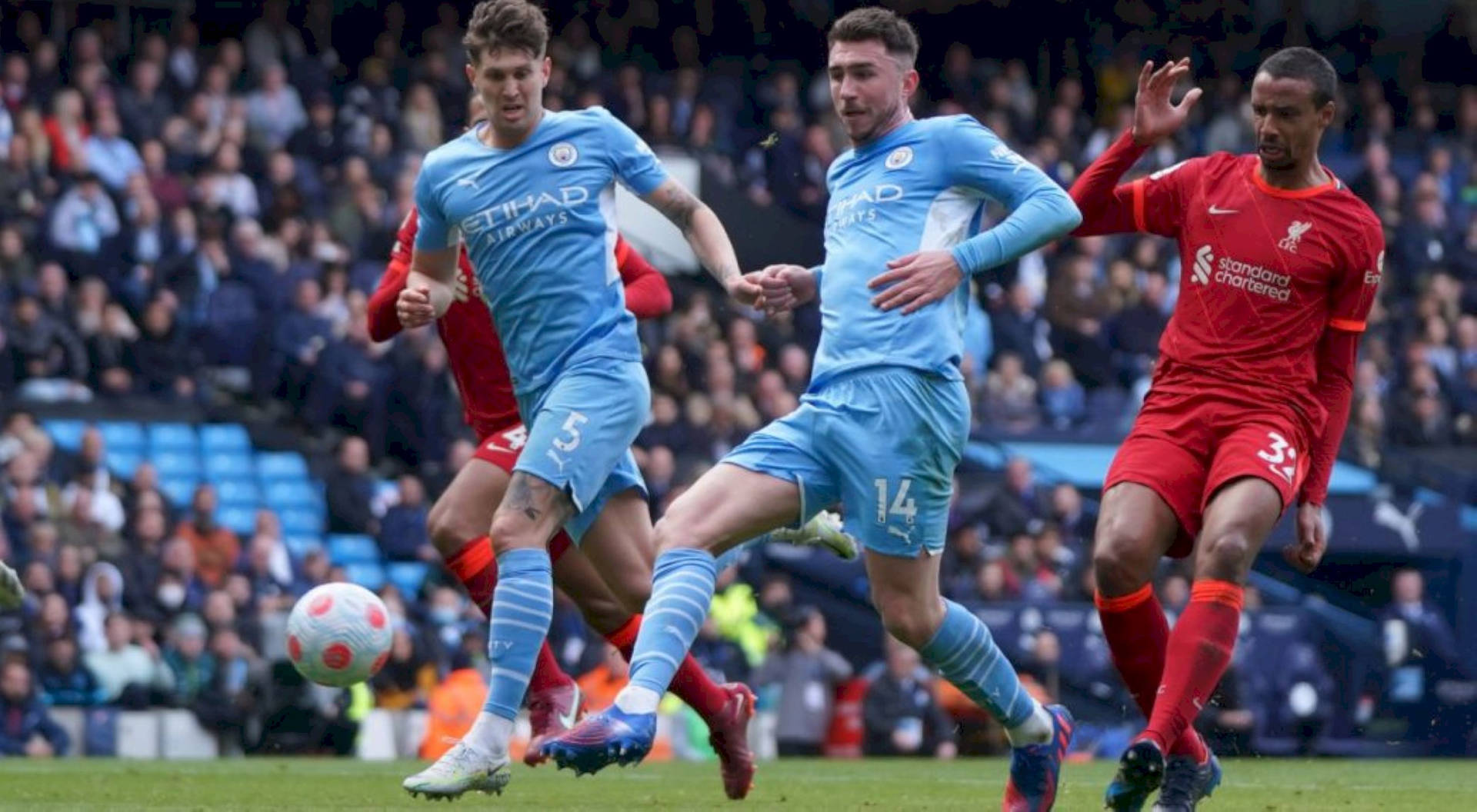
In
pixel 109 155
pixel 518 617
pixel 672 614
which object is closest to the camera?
pixel 672 614

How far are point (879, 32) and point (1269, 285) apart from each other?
4.84 ft

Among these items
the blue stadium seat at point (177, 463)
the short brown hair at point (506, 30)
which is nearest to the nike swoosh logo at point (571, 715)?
the short brown hair at point (506, 30)

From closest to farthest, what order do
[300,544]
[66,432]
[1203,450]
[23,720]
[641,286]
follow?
[1203,450] < [641,286] < [23,720] < [66,432] < [300,544]

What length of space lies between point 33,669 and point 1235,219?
33.5ft

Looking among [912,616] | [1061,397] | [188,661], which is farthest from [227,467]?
[912,616]

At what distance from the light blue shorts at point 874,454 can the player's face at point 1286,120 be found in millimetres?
1350

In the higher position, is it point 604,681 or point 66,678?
point 66,678

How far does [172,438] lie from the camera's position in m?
20.3

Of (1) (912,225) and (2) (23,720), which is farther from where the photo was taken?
(2) (23,720)

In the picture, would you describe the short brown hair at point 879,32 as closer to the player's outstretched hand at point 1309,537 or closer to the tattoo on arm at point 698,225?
the tattoo on arm at point 698,225

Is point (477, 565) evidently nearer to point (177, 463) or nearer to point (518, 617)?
point (518, 617)

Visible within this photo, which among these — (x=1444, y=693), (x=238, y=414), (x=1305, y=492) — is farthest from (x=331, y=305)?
(x=1305, y=492)

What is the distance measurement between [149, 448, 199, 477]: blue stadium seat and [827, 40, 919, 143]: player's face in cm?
1232

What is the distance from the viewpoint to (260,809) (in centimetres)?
938
